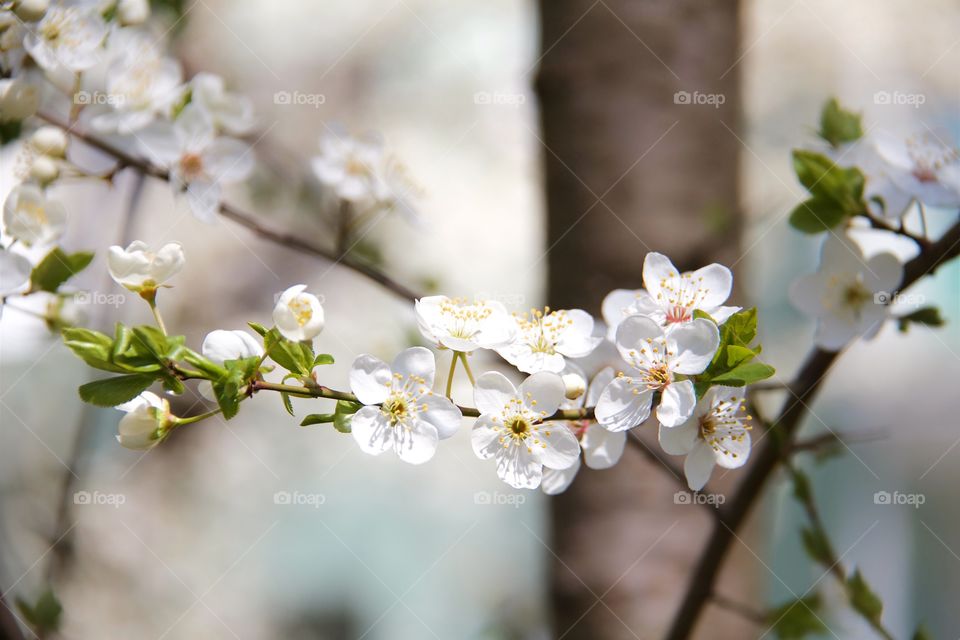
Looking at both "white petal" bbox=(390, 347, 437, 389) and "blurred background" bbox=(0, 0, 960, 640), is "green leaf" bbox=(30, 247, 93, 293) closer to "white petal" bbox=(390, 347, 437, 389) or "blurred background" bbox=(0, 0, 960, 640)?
"white petal" bbox=(390, 347, 437, 389)

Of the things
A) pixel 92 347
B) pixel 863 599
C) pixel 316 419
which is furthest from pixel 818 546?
pixel 92 347

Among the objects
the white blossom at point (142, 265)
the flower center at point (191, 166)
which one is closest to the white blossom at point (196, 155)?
the flower center at point (191, 166)

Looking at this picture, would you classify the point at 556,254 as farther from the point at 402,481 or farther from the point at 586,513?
the point at 402,481

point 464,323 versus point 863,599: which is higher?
point 464,323

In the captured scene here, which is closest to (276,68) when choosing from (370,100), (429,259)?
(370,100)

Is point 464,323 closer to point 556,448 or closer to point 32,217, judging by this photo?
point 556,448

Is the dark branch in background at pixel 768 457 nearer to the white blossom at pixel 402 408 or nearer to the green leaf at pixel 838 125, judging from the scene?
the green leaf at pixel 838 125
